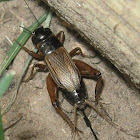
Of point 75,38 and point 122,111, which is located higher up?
point 75,38

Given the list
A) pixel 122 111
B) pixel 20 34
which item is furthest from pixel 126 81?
pixel 20 34

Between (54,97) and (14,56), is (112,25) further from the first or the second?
(14,56)

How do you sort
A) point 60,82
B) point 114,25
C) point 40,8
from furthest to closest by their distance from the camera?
1. point 40,8
2. point 60,82
3. point 114,25

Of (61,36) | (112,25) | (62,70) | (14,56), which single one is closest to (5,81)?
(14,56)

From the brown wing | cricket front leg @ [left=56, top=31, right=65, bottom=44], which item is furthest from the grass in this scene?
the brown wing

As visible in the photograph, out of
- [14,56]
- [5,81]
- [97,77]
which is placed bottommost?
[97,77]

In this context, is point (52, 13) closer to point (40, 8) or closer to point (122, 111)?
point (40, 8)
